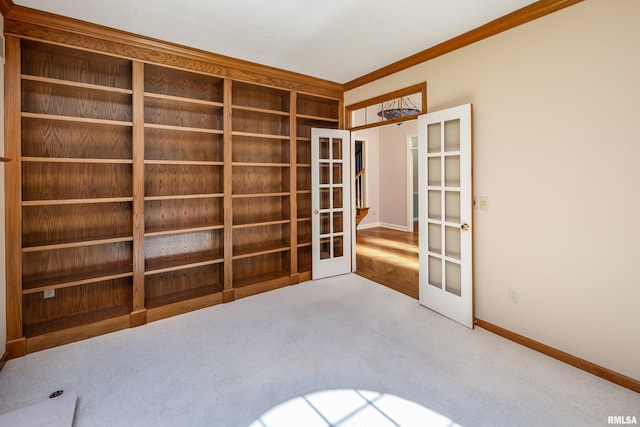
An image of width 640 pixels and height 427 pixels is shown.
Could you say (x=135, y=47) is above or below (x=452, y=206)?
above

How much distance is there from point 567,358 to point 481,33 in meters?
2.77

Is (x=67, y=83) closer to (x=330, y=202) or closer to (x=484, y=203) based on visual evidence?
(x=330, y=202)

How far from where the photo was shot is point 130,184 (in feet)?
10.0

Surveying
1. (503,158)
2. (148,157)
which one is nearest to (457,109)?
(503,158)

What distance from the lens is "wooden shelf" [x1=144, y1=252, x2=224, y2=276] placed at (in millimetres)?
3068

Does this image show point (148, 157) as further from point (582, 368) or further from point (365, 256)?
point (582, 368)

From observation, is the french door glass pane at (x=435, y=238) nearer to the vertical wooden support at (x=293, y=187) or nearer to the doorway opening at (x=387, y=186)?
the vertical wooden support at (x=293, y=187)

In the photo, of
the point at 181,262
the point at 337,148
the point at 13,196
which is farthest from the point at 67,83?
the point at 337,148

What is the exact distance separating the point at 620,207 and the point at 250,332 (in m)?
2.98

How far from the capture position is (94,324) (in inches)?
106

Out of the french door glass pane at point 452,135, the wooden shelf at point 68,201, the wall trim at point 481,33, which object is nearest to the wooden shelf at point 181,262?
the wooden shelf at point 68,201

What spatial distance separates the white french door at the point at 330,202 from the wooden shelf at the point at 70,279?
223cm

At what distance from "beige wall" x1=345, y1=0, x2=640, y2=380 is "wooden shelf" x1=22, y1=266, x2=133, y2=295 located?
11.3 ft

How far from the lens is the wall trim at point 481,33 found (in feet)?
7.43
